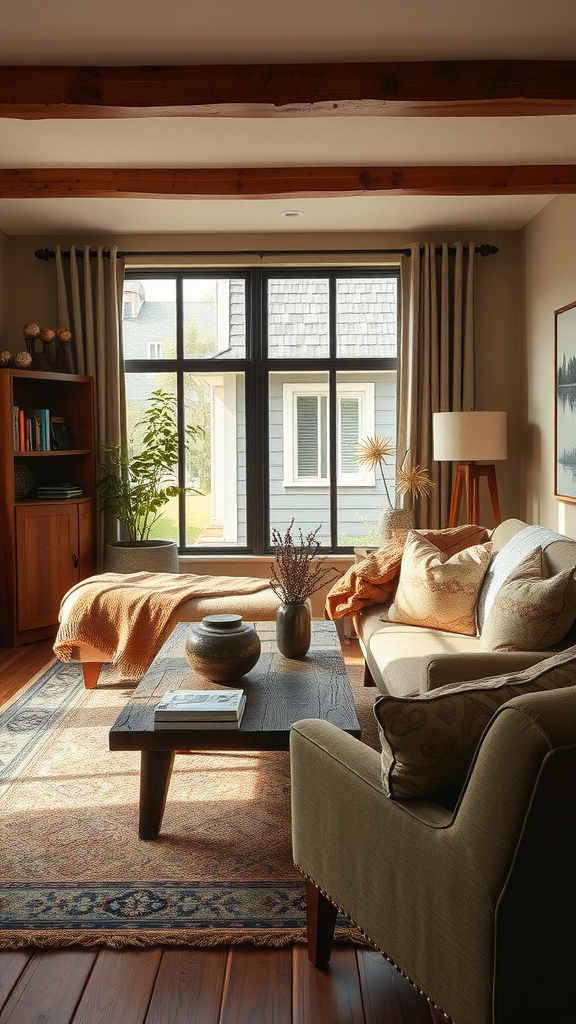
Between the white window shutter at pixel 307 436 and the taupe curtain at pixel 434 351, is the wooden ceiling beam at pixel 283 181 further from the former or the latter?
the white window shutter at pixel 307 436

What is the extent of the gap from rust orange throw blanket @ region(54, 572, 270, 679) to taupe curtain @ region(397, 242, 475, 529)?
218 centimetres

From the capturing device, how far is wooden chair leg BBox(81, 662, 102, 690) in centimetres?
419

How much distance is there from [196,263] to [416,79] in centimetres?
291

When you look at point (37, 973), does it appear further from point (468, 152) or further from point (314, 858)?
point (468, 152)

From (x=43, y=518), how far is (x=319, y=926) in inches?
155

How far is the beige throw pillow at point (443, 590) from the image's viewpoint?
356cm

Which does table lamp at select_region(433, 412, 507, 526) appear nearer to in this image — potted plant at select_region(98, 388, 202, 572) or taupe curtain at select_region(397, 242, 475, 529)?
taupe curtain at select_region(397, 242, 475, 529)

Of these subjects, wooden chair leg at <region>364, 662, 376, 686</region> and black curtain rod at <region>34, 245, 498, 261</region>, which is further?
black curtain rod at <region>34, 245, 498, 261</region>

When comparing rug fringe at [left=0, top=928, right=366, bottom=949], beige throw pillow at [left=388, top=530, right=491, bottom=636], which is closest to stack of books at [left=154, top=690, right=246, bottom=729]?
rug fringe at [left=0, top=928, right=366, bottom=949]

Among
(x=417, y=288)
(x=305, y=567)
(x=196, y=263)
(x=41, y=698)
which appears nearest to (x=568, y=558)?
(x=305, y=567)

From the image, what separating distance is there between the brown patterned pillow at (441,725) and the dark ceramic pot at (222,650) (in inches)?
47.9

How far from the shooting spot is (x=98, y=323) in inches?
233

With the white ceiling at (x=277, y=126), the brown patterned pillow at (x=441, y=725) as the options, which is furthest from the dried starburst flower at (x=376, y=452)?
the brown patterned pillow at (x=441, y=725)

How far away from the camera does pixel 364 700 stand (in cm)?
399
